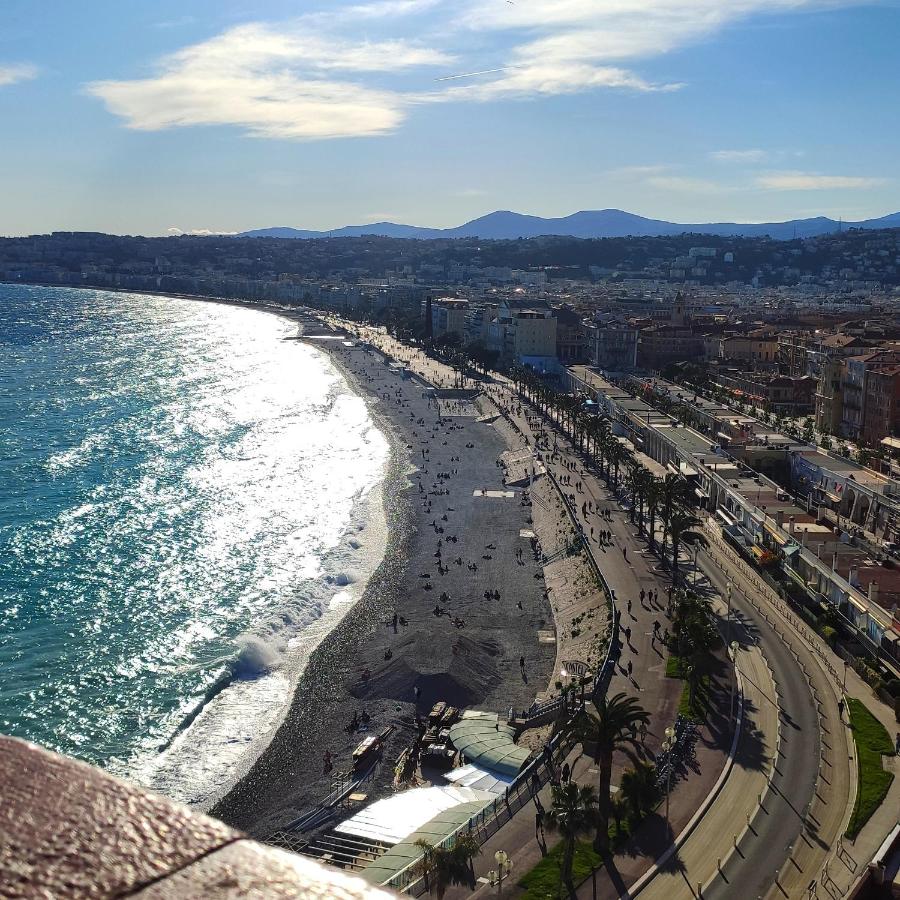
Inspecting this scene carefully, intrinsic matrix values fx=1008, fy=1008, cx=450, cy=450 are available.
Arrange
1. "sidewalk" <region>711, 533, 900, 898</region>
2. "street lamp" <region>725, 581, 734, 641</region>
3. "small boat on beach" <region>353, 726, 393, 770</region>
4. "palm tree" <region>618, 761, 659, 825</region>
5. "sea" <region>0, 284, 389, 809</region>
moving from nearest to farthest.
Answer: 1. "sidewalk" <region>711, 533, 900, 898</region>
2. "palm tree" <region>618, 761, 659, 825</region>
3. "small boat on beach" <region>353, 726, 393, 770</region>
4. "sea" <region>0, 284, 389, 809</region>
5. "street lamp" <region>725, 581, 734, 641</region>

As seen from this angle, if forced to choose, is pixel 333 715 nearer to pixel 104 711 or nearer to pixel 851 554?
pixel 104 711

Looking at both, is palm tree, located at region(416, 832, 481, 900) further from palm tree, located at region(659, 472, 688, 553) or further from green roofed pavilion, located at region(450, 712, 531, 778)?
palm tree, located at region(659, 472, 688, 553)

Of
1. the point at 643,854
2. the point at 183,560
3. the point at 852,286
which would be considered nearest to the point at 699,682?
the point at 643,854

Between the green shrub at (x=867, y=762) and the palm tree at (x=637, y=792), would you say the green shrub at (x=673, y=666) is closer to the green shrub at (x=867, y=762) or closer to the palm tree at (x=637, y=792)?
the green shrub at (x=867, y=762)

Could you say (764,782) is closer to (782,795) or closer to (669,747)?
(782,795)

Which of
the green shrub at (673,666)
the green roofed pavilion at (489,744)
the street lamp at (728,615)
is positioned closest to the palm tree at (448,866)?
the green roofed pavilion at (489,744)

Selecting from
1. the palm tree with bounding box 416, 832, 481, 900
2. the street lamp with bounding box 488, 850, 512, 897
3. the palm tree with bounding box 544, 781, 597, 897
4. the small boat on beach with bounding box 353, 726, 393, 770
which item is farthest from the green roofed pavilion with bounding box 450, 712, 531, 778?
the palm tree with bounding box 544, 781, 597, 897

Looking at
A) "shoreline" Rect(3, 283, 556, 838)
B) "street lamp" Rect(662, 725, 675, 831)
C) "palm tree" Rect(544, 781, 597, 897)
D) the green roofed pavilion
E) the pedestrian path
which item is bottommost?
"shoreline" Rect(3, 283, 556, 838)
